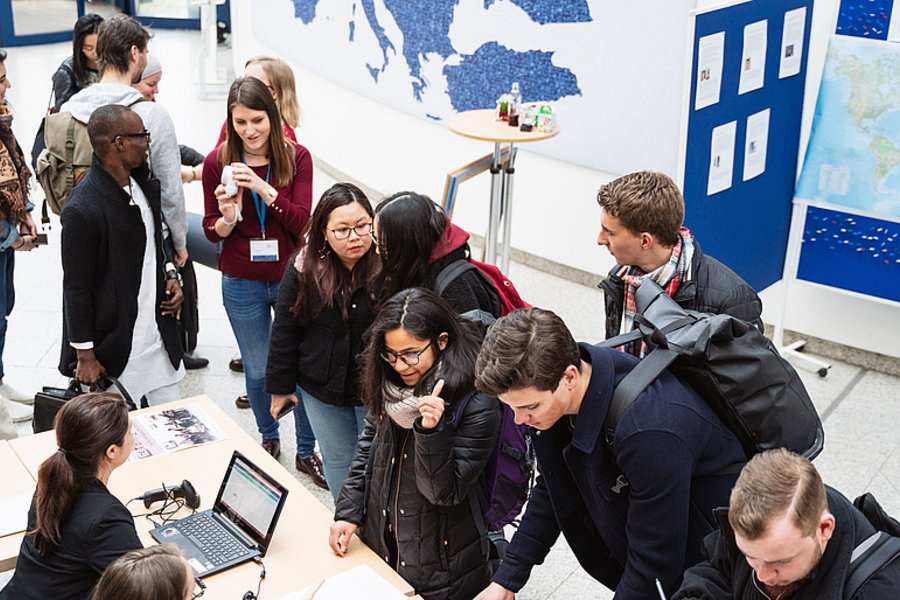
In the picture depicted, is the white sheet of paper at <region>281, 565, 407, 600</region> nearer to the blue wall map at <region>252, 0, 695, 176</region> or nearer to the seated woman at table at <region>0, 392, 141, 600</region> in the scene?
the seated woman at table at <region>0, 392, 141, 600</region>

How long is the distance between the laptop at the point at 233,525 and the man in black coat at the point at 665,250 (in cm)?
121

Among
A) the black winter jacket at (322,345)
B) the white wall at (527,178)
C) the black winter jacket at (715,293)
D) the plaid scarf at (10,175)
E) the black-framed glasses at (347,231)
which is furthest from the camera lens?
the white wall at (527,178)

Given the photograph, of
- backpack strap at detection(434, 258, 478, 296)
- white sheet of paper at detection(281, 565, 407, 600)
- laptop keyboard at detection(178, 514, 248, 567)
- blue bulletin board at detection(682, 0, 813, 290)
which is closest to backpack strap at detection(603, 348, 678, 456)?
white sheet of paper at detection(281, 565, 407, 600)

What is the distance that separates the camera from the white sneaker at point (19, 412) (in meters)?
4.96

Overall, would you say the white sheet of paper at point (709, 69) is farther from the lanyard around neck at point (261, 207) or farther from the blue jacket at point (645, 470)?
the blue jacket at point (645, 470)

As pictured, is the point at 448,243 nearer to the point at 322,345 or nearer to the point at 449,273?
the point at 449,273

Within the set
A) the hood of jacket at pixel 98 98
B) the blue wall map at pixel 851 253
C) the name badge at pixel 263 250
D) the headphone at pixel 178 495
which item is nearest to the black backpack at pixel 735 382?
the headphone at pixel 178 495

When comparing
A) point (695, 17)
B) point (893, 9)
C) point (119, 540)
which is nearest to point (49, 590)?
point (119, 540)

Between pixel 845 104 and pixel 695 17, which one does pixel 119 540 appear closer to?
pixel 695 17

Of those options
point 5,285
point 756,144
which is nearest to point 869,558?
point 756,144

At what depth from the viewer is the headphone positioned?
321 cm

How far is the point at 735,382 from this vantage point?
7.80 ft

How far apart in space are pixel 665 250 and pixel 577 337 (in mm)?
2824

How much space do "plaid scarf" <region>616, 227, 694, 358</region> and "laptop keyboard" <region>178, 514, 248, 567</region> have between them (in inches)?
51.9
